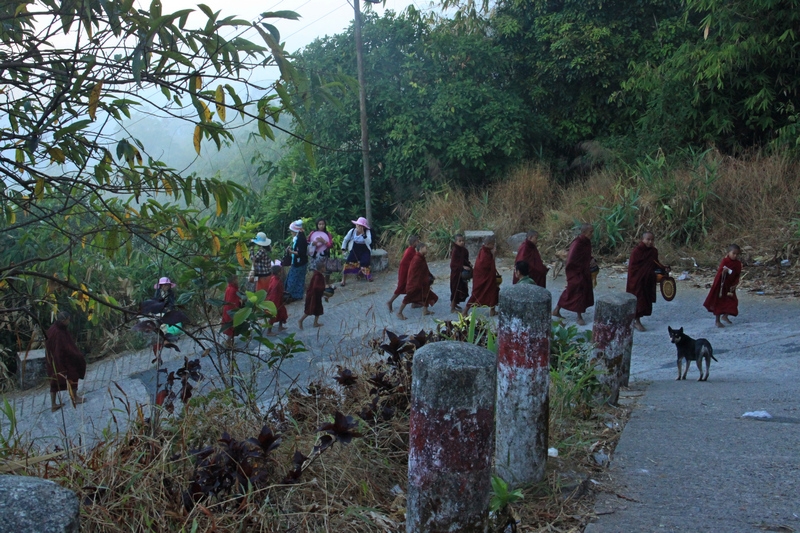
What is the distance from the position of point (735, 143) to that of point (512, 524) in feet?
44.9

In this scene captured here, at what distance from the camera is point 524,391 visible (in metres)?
3.64

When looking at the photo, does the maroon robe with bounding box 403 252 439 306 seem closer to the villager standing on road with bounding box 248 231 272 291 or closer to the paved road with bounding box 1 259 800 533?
the paved road with bounding box 1 259 800 533

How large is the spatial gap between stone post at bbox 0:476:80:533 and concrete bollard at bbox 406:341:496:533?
1.32 metres

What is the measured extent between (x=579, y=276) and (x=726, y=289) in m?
1.85

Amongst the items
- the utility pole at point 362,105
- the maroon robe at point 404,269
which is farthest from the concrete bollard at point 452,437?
the utility pole at point 362,105

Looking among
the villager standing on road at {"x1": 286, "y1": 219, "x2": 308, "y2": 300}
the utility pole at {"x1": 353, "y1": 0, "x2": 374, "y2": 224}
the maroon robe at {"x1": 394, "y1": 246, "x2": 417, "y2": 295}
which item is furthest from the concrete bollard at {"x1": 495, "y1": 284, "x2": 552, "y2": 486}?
the utility pole at {"x1": 353, "y1": 0, "x2": 374, "y2": 224}

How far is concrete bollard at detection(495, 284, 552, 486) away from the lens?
11.8ft

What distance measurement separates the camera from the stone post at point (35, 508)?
5.35 ft

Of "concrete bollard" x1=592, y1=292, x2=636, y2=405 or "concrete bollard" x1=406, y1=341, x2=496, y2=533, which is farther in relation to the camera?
"concrete bollard" x1=592, y1=292, x2=636, y2=405

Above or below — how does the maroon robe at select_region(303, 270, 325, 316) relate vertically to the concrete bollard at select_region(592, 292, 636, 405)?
below

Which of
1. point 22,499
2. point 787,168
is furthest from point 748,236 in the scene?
point 22,499

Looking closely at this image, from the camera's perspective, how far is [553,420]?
4270 mm

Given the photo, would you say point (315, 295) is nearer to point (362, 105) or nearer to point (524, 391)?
point (362, 105)

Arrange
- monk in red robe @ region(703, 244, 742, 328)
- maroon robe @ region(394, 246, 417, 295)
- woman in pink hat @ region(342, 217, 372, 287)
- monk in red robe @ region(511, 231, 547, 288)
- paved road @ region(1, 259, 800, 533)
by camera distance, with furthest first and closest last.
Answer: woman in pink hat @ region(342, 217, 372, 287)
maroon robe @ region(394, 246, 417, 295)
monk in red robe @ region(511, 231, 547, 288)
monk in red robe @ region(703, 244, 742, 328)
paved road @ region(1, 259, 800, 533)
